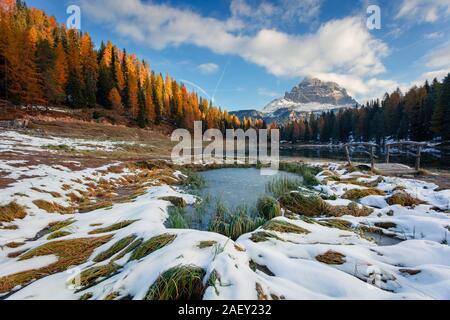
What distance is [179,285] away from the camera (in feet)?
8.31

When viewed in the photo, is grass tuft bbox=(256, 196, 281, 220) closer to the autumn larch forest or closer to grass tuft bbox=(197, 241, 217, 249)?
grass tuft bbox=(197, 241, 217, 249)

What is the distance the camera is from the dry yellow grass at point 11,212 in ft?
20.0

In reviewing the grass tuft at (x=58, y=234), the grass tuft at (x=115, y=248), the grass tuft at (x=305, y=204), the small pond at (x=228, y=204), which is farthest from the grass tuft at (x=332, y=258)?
the grass tuft at (x=58, y=234)

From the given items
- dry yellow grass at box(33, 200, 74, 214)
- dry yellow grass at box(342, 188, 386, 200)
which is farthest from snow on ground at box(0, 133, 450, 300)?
dry yellow grass at box(342, 188, 386, 200)

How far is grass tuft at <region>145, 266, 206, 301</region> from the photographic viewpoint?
2410mm

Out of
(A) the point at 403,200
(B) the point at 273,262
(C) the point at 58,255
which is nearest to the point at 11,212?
(C) the point at 58,255

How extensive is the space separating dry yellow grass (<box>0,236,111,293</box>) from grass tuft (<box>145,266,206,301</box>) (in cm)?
227

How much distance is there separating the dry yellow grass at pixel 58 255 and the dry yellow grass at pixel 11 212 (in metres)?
3.04

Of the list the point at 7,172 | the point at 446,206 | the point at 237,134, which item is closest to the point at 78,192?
the point at 7,172

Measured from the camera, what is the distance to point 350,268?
3367mm
